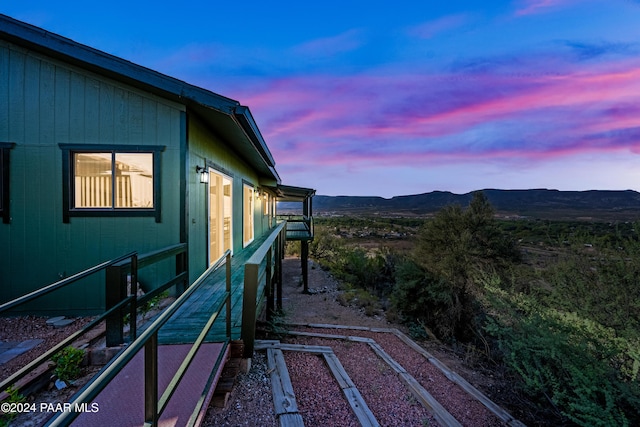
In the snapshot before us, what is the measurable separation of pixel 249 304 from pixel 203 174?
3198 millimetres

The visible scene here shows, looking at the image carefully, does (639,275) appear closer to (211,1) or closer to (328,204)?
(211,1)

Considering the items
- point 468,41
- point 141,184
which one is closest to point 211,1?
point 141,184

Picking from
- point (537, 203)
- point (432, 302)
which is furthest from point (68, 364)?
point (537, 203)

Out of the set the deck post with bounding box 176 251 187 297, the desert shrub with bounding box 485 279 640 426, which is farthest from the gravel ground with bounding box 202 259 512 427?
the deck post with bounding box 176 251 187 297

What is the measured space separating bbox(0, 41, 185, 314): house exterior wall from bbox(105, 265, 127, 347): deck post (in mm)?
1885

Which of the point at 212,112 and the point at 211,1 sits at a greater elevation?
the point at 211,1

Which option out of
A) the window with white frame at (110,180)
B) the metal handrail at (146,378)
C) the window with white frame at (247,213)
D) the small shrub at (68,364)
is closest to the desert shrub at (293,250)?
the window with white frame at (247,213)

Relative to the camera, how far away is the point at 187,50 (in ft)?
40.1

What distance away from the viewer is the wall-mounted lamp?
5.00m

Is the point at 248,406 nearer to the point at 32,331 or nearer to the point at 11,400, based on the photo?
the point at 11,400

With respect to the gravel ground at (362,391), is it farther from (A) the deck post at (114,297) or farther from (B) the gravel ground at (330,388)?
(A) the deck post at (114,297)

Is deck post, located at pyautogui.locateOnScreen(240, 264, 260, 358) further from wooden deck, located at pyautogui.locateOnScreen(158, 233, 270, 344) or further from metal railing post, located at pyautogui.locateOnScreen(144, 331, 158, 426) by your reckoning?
metal railing post, located at pyautogui.locateOnScreen(144, 331, 158, 426)

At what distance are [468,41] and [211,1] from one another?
925cm

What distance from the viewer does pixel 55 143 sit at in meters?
4.37
